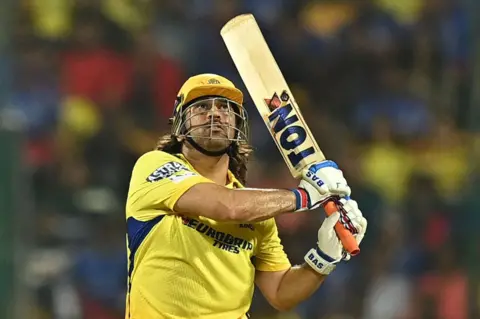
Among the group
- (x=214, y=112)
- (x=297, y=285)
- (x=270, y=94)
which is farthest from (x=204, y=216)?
(x=270, y=94)

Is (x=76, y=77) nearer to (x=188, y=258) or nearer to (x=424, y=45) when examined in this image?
(x=424, y=45)

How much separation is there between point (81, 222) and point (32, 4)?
1.53 m

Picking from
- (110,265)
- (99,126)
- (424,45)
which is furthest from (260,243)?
(424,45)

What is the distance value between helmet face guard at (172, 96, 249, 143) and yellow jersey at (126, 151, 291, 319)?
14 centimetres

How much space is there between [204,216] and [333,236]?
55cm

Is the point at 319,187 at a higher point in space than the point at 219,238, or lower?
higher

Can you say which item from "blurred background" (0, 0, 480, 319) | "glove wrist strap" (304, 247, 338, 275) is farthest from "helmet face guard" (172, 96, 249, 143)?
"blurred background" (0, 0, 480, 319)

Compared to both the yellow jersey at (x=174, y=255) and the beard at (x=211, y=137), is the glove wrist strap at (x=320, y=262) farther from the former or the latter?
the beard at (x=211, y=137)

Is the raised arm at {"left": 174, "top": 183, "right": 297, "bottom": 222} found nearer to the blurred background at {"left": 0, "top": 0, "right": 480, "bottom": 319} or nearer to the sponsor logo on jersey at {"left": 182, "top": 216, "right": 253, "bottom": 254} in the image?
the sponsor logo on jersey at {"left": 182, "top": 216, "right": 253, "bottom": 254}

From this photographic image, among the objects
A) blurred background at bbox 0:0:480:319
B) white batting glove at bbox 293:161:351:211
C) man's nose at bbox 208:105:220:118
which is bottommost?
white batting glove at bbox 293:161:351:211

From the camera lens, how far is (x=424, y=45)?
702 cm

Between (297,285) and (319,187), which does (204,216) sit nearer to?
(319,187)

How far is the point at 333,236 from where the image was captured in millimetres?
3904

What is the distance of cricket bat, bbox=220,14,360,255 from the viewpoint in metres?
4.10
